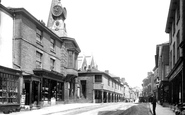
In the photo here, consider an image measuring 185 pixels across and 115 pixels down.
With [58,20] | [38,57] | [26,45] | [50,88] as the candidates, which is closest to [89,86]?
[58,20]

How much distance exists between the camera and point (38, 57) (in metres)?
29.3

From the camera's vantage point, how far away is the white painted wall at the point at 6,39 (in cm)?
2253

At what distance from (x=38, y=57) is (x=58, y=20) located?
1423cm

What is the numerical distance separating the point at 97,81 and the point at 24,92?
28.0m

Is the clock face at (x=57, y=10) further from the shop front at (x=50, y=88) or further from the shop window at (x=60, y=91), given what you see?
the shop window at (x=60, y=91)

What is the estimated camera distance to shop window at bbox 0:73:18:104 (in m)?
20.2

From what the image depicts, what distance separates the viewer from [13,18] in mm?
24812

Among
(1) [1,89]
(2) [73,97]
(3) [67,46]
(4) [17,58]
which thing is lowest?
(2) [73,97]

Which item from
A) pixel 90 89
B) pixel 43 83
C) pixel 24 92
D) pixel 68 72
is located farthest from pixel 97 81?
pixel 24 92

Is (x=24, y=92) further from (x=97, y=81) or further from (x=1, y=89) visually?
(x=97, y=81)

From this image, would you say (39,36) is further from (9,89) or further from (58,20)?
(58,20)

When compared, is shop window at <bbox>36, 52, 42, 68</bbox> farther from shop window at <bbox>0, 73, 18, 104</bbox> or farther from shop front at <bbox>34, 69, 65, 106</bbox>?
shop window at <bbox>0, 73, 18, 104</bbox>

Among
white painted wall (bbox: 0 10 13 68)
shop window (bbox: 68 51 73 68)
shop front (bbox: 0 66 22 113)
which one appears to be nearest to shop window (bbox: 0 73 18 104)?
shop front (bbox: 0 66 22 113)

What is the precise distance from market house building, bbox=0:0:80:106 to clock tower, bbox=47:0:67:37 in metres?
4.19
